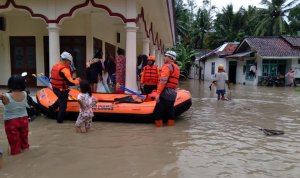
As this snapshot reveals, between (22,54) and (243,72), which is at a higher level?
(22,54)

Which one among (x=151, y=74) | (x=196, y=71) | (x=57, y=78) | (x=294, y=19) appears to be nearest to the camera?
(x=57, y=78)

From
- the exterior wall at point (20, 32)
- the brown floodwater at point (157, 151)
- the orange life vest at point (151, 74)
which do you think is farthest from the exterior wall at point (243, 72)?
the exterior wall at point (20, 32)

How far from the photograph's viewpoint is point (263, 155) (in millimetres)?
3561

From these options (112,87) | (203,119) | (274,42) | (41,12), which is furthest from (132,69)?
(274,42)

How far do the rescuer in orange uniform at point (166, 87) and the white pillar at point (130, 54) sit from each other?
2365mm

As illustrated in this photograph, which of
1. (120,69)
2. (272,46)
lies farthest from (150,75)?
(272,46)

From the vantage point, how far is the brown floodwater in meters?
2.97

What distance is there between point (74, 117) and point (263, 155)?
3.99 m

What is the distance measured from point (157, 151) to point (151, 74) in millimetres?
2605

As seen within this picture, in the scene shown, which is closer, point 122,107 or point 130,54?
point 122,107

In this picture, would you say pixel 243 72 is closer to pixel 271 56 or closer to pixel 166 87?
pixel 271 56

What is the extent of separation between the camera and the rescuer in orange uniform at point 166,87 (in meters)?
4.76

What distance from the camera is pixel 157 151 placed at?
368 centimetres

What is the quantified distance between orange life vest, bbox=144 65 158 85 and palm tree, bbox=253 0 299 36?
27.4 metres
